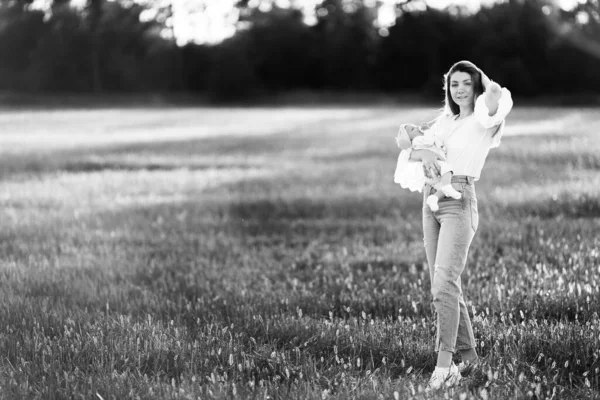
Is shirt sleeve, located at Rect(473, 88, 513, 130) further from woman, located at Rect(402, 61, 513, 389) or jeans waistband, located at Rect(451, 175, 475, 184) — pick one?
jeans waistband, located at Rect(451, 175, 475, 184)

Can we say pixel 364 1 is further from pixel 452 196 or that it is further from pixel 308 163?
pixel 452 196

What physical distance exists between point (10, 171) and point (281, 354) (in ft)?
48.8

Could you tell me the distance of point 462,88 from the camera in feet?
17.0

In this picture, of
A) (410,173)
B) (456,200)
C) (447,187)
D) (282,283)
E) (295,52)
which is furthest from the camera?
(295,52)

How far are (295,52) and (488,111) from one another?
199 ft

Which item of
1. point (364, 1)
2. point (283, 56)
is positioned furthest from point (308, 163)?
point (364, 1)

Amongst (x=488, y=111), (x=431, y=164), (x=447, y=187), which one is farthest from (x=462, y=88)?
(x=447, y=187)

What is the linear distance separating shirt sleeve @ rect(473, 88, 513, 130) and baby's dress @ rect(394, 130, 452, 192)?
341mm

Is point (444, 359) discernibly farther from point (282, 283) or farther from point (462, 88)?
point (282, 283)

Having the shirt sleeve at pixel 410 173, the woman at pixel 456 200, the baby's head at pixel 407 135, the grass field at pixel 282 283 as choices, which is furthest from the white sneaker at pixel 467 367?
the baby's head at pixel 407 135

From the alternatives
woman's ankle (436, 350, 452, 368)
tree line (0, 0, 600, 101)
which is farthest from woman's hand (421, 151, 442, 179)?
tree line (0, 0, 600, 101)

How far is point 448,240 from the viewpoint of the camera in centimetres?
495

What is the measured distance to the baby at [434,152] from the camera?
16.3ft

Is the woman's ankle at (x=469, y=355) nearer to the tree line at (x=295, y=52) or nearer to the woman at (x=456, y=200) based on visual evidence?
the woman at (x=456, y=200)
